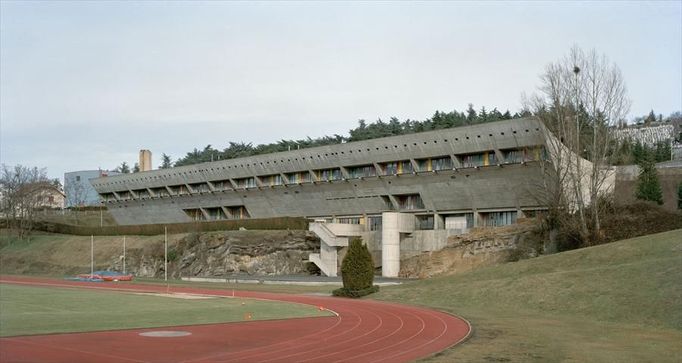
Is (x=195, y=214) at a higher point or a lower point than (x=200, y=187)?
lower

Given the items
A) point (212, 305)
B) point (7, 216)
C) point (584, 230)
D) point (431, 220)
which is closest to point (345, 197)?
point (431, 220)

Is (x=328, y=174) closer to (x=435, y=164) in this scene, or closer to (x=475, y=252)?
(x=435, y=164)

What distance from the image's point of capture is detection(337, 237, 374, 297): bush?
44438 millimetres

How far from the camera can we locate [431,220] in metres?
73.5

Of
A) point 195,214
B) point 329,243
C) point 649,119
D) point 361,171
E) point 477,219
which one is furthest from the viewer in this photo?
point 649,119

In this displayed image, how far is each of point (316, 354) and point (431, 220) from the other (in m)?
55.0

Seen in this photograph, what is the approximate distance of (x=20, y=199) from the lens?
11200 centimetres

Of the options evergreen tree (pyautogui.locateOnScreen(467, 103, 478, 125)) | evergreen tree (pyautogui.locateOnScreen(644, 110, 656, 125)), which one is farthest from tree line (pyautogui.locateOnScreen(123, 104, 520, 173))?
evergreen tree (pyautogui.locateOnScreen(644, 110, 656, 125))

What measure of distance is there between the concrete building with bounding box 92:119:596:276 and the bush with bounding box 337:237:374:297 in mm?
20833

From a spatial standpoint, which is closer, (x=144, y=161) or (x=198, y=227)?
(x=198, y=227)

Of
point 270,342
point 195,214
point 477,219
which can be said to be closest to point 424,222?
point 477,219

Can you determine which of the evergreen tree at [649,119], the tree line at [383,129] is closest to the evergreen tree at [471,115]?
the tree line at [383,129]

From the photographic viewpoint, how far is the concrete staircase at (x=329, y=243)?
7131 centimetres

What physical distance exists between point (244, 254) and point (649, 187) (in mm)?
44649
